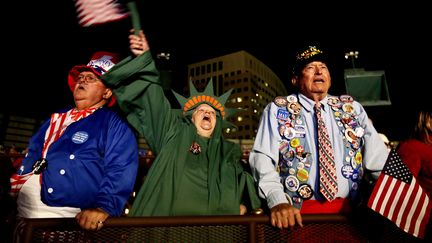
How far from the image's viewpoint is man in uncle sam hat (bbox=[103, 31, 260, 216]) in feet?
6.80

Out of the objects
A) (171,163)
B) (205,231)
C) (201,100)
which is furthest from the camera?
(201,100)

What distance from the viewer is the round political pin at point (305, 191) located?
75.3 inches

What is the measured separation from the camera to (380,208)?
144 centimetres

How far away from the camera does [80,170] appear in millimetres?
2008

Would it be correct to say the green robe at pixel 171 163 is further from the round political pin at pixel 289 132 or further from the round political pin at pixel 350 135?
the round political pin at pixel 350 135

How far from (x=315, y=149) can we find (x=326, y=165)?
16 cm

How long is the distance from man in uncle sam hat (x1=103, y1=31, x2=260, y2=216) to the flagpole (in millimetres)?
42

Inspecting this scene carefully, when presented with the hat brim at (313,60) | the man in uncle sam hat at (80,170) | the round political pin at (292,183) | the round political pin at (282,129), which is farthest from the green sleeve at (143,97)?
the hat brim at (313,60)

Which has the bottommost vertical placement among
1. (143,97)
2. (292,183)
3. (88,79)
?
(292,183)

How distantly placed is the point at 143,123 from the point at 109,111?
0.31m

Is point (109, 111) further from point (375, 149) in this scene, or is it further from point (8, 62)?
point (8, 62)

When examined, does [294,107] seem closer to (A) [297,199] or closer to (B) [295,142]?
(B) [295,142]

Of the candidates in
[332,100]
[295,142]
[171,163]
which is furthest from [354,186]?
[171,163]

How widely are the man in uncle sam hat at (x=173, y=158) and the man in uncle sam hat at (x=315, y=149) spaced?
42 cm
